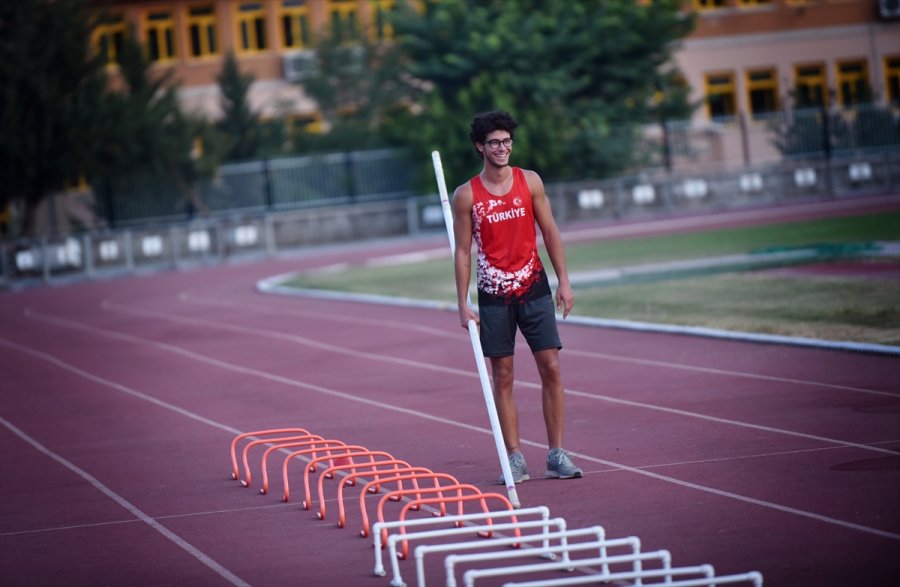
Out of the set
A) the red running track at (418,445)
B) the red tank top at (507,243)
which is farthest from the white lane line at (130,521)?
the red tank top at (507,243)

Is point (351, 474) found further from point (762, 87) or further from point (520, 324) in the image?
point (762, 87)

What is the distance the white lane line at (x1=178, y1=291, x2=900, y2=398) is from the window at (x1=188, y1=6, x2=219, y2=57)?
2627cm

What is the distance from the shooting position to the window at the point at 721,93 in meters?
54.3

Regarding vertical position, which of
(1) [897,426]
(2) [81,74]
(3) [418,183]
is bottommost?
(1) [897,426]

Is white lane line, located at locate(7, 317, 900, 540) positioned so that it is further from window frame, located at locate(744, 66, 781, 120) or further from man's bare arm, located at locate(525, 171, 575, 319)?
window frame, located at locate(744, 66, 781, 120)

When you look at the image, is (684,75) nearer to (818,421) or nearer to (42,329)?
(42,329)

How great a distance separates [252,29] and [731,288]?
122ft

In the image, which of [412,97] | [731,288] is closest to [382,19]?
[412,97]

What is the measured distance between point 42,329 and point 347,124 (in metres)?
26.2

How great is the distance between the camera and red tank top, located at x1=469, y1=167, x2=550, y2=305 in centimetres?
878

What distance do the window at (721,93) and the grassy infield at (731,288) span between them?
74.5 feet

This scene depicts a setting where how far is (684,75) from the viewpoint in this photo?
53000mm

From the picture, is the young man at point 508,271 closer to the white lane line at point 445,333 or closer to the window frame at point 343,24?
the white lane line at point 445,333

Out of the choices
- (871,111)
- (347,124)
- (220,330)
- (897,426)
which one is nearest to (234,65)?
(347,124)
